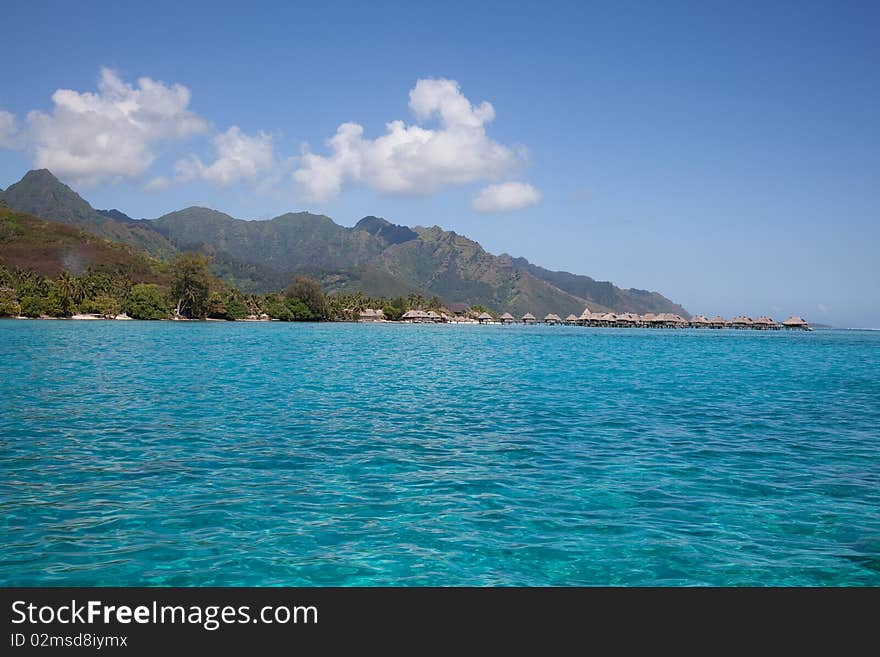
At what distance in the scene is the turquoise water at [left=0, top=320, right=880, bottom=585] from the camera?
29.3 ft

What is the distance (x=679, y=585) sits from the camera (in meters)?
8.57

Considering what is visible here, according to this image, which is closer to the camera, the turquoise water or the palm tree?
the turquoise water

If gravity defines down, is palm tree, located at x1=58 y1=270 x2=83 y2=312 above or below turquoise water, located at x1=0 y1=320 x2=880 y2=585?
above

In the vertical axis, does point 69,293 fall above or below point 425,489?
above

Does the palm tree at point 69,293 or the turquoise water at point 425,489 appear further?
the palm tree at point 69,293

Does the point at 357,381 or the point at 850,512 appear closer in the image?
the point at 850,512

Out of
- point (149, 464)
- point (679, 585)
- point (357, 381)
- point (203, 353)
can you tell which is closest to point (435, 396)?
point (357, 381)

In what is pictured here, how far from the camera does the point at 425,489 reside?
1284cm

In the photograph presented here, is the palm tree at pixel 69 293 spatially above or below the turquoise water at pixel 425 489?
above

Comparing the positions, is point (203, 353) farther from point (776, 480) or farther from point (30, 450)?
point (776, 480)

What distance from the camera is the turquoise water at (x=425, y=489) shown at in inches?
352
